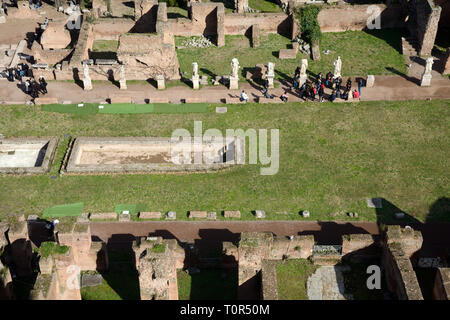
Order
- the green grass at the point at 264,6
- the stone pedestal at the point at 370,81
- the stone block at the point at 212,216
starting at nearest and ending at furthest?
1. the stone block at the point at 212,216
2. the stone pedestal at the point at 370,81
3. the green grass at the point at 264,6

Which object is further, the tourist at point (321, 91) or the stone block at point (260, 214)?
the tourist at point (321, 91)

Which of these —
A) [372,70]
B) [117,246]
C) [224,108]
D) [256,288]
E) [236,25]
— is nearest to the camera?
[256,288]

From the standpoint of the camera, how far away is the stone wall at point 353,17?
5178 cm

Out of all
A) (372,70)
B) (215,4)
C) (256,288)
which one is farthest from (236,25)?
(256,288)

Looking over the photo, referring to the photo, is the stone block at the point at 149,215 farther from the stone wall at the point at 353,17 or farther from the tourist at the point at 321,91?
the stone wall at the point at 353,17

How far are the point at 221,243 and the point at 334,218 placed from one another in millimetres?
6565

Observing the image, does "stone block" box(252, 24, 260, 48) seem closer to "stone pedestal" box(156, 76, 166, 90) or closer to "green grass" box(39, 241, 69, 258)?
"stone pedestal" box(156, 76, 166, 90)

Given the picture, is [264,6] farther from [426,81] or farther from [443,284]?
[443,284]

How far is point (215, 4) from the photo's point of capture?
50.9 metres

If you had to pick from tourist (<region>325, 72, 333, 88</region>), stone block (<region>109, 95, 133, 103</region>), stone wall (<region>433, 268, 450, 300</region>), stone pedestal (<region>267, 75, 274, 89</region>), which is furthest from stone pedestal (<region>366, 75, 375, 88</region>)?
stone wall (<region>433, 268, 450, 300</region>)

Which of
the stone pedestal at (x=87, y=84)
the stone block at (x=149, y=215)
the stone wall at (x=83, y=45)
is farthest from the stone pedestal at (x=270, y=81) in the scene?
the stone block at (x=149, y=215)

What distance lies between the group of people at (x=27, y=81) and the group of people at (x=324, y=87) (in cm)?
1787

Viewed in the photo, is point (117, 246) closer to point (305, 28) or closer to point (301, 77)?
point (301, 77)

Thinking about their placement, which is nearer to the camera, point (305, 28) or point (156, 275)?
point (156, 275)
